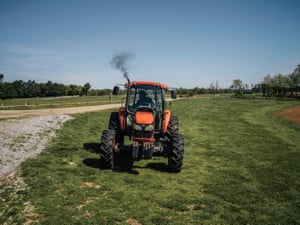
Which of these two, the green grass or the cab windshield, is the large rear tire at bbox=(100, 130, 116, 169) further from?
the green grass

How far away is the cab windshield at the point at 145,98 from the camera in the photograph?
789 cm

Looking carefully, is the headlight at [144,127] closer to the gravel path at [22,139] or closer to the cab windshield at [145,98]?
the cab windshield at [145,98]

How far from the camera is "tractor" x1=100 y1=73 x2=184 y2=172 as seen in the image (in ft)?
21.8

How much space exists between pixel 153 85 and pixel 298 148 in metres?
8.14

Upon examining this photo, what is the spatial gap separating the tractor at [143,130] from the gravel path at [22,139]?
3158 millimetres

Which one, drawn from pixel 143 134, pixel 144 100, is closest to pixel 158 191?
pixel 143 134

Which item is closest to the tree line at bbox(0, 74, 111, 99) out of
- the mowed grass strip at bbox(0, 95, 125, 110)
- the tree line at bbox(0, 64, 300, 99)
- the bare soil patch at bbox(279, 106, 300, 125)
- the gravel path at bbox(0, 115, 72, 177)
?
the tree line at bbox(0, 64, 300, 99)

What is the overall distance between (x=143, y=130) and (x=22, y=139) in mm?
6722

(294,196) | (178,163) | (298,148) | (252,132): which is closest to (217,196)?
(178,163)

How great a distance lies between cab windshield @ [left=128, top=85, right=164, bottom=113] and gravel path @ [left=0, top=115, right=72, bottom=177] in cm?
425

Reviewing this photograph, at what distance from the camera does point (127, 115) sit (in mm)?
7590

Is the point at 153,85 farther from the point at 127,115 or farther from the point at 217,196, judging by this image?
the point at 217,196

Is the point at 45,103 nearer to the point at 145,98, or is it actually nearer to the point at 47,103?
the point at 47,103

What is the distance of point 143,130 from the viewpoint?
6.63 meters
